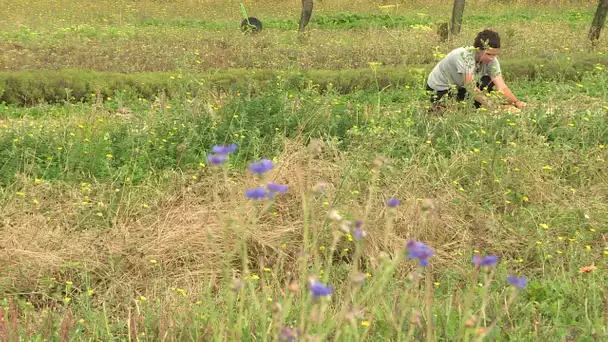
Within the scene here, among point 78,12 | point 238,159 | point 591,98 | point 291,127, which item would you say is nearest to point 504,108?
point 291,127

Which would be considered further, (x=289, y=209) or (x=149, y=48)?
(x=149, y=48)

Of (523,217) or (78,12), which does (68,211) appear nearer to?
(523,217)

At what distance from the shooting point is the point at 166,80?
9734 mm

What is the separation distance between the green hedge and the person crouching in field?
1.02 m

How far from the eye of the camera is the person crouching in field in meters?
6.68

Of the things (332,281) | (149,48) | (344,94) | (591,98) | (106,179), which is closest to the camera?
(332,281)

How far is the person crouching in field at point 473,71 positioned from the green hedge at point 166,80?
1021mm

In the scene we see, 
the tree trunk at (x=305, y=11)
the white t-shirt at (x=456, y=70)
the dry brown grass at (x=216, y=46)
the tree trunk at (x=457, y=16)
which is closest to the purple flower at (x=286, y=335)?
the white t-shirt at (x=456, y=70)

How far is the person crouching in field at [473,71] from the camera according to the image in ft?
21.9

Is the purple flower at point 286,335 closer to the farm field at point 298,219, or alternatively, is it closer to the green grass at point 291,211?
the farm field at point 298,219

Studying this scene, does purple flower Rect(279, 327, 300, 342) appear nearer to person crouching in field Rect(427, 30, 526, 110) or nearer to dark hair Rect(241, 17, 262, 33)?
person crouching in field Rect(427, 30, 526, 110)

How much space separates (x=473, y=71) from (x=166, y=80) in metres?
4.52

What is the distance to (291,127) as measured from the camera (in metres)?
6.29

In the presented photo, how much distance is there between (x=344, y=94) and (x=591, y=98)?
3.15 m
